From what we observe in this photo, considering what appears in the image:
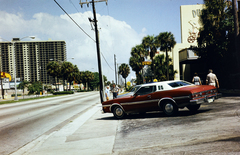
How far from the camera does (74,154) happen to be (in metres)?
5.44

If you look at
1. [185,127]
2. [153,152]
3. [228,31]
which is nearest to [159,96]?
[185,127]

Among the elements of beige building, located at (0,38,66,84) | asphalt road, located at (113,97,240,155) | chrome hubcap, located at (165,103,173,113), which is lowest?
asphalt road, located at (113,97,240,155)

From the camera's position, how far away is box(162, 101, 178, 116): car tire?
380 inches

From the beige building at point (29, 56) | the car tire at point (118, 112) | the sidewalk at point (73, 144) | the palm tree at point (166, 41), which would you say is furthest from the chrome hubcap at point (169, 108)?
the beige building at point (29, 56)

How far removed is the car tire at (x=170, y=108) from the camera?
31.7 ft

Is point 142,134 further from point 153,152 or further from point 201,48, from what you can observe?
point 201,48

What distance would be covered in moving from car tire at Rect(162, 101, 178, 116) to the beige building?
151961 mm

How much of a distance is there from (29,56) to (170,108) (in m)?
175

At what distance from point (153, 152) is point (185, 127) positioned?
8.58ft

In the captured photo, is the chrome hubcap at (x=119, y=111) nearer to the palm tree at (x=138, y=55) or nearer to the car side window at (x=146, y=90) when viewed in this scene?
the car side window at (x=146, y=90)

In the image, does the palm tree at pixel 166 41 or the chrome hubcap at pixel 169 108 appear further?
the palm tree at pixel 166 41

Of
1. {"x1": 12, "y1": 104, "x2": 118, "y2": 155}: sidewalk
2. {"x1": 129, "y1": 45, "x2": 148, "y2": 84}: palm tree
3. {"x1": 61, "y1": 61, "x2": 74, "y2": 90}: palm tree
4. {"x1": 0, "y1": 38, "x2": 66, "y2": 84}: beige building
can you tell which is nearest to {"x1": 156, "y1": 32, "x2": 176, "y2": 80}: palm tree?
{"x1": 129, "y1": 45, "x2": 148, "y2": 84}: palm tree

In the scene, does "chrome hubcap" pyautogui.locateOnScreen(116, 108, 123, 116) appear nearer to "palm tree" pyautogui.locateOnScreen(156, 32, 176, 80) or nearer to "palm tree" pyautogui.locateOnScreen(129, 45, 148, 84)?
"palm tree" pyautogui.locateOnScreen(156, 32, 176, 80)

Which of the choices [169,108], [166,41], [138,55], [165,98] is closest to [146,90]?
[165,98]
